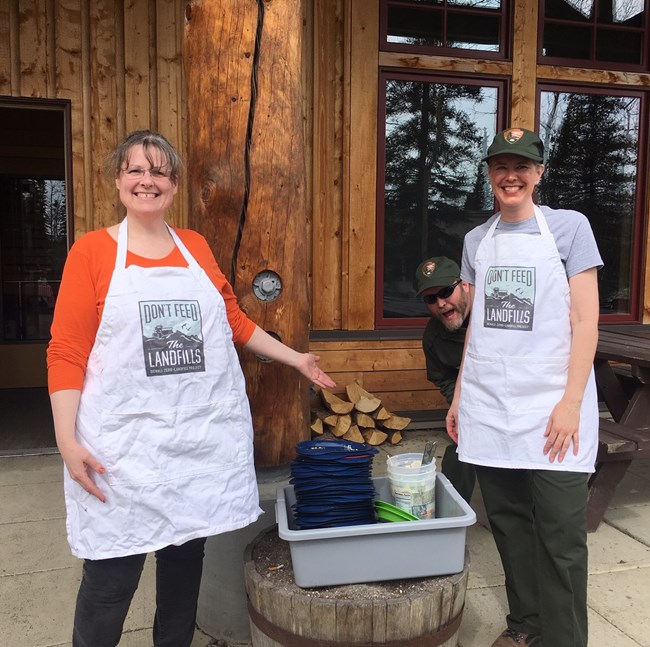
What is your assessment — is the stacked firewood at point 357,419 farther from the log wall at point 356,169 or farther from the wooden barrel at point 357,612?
the wooden barrel at point 357,612

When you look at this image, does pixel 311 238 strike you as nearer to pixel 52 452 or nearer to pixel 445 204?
pixel 445 204

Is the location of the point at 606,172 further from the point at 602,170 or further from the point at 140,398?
the point at 140,398

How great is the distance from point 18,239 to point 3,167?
85 cm

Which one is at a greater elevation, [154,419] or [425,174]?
[425,174]

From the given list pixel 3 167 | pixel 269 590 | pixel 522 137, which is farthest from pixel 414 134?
pixel 3 167

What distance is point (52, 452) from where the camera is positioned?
16.0 ft

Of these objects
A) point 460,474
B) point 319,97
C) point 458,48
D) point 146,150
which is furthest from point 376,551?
point 458,48

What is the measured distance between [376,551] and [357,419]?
321 centimetres

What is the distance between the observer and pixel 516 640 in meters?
2.36

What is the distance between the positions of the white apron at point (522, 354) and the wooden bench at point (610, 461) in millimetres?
1597

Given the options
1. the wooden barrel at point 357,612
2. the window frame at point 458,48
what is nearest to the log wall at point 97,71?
the window frame at point 458,48

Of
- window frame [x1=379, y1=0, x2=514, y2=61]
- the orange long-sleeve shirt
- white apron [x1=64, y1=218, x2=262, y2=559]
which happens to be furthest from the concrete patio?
window frame [x1=379, y1=0, x2=514, y2=61]

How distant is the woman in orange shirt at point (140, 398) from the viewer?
1.75 meters

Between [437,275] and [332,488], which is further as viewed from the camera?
[437,275]
